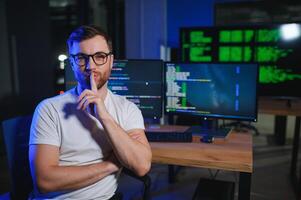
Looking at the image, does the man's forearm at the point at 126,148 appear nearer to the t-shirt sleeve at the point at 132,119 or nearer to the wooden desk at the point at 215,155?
the t-shirt sleeve at the point at 132,119

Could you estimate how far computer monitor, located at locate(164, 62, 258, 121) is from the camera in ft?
6.16

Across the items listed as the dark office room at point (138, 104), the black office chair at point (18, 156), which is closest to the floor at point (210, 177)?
the dark office room at point (138, 104)

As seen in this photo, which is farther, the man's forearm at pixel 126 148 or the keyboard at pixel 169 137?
the keyboard at pixel 169 137

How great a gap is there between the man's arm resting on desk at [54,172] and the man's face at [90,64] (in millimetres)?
338

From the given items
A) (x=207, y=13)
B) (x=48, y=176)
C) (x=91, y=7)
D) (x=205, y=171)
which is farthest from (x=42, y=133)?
(x=207, y=13)

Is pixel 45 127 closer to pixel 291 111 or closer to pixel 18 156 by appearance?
pixel 18 156

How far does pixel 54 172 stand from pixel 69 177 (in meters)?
0.06

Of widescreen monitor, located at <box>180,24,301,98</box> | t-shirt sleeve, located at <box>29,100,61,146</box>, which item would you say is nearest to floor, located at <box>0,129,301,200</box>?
widescreen monitor, located at <box>180,24,301,98</box>

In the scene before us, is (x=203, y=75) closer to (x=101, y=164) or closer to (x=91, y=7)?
(x=101, y=164)

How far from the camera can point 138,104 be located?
2.11 m

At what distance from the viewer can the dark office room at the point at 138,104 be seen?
4.23ft

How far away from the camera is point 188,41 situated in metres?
3.84

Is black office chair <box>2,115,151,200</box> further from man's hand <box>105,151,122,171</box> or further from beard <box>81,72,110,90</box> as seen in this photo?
beard <box>81,72,110,90</box>

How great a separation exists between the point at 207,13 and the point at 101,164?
201 inches
